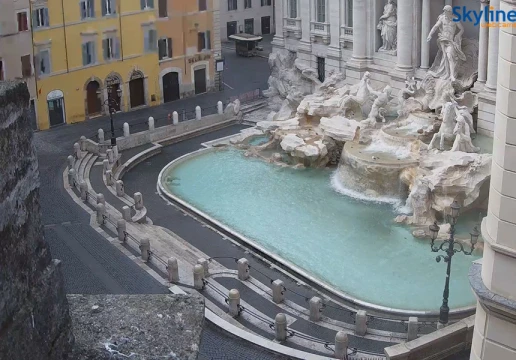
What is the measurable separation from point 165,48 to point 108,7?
407 cm

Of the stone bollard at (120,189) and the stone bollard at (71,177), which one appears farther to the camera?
the stone bollard at (71,177)

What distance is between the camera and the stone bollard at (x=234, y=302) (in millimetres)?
19250

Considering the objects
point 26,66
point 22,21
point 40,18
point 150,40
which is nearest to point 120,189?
point 26,66

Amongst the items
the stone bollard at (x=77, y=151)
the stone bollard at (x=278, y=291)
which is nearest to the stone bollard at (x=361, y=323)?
the stone bollard at (x=278, y=291)

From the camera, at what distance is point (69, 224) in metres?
25.9

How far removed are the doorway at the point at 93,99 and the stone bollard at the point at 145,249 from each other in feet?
63.5

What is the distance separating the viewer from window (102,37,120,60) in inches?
1604

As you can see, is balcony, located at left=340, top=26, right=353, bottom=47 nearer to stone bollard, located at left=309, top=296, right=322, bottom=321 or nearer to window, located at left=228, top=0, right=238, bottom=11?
stone bollard, located at left=309, top=296, right=322, bottom=321

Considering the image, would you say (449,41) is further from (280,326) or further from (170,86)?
(280,326)

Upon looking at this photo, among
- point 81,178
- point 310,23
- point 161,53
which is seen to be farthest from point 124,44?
point 81,178

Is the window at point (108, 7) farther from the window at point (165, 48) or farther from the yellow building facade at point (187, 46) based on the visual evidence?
the window at point (165, 48)

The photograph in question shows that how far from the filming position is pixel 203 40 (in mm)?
44594

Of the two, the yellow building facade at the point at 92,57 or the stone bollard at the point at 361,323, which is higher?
the yellow building facade at the point at 92,57

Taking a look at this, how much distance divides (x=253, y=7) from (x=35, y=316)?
59095 millimetres
